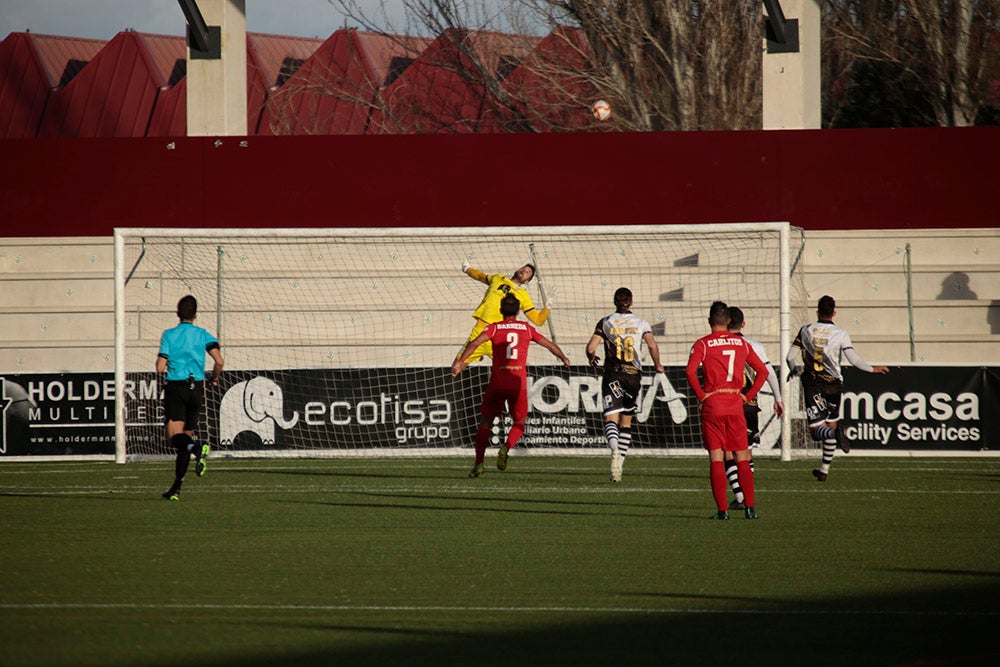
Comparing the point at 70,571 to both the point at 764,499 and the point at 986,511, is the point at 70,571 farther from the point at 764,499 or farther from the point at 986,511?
the point at 986,511

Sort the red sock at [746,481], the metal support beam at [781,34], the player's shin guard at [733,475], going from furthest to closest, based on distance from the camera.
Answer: the metal support beam at [781,34]
the player's shin guard at [733,475]
the red sock at [746,481]

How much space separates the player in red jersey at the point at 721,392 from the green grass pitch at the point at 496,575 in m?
0.56

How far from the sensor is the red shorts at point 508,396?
47.4ft

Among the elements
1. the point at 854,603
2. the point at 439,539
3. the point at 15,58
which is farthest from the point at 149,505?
the point at 15,58

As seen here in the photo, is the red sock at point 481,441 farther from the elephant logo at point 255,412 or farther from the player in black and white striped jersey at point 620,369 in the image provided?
the elephant logo at point 255,412

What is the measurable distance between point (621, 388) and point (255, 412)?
249 inches

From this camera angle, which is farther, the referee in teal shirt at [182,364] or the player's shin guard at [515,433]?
the player's shin guard at [515,433]

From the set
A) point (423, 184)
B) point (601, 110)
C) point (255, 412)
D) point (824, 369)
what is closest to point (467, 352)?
point (824, 369)

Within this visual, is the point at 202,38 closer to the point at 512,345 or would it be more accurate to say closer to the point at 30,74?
the point at 512,345

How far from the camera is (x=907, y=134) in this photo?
22.6m

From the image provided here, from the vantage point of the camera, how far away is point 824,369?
49.1 ft

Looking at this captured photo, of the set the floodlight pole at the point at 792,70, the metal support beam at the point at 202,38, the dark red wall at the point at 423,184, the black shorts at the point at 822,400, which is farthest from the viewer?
the metal support beam at the point at 202,38

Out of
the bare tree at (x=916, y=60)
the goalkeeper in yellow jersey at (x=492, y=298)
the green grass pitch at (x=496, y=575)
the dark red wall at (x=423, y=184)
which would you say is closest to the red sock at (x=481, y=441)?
the green grass pitch at (x=496, y=575)

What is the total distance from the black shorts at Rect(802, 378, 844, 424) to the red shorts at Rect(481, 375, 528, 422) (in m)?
3.27
